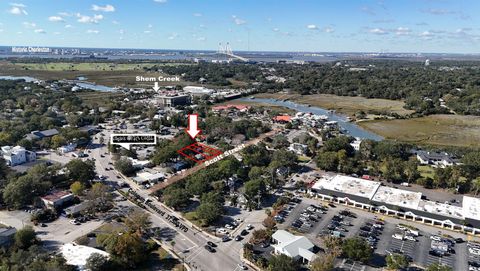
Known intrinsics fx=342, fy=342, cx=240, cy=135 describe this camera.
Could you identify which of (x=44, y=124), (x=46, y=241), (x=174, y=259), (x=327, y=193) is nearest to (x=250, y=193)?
(x=327, y=193)

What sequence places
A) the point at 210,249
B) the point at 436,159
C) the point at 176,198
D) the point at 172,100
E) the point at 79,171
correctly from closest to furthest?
the point at 210,249, the point at 176,198, the point at 79,171, the point at 436,159, the point at 172,100

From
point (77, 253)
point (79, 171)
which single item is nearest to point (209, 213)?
point (77, 253)

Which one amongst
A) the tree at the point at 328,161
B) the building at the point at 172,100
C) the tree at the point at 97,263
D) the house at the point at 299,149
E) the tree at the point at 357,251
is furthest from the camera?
the building at the point at 172,100

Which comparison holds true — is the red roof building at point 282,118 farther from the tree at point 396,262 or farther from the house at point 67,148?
the tree at point 396,262

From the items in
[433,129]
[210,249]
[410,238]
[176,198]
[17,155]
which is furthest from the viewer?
[433,129]

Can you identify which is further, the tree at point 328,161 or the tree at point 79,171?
the tree at point 328,161

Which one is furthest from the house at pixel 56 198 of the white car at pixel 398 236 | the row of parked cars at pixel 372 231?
the white car at pixel 398 236

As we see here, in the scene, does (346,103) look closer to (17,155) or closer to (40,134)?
(40,134)

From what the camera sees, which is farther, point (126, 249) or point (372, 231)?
point (372, 231)
